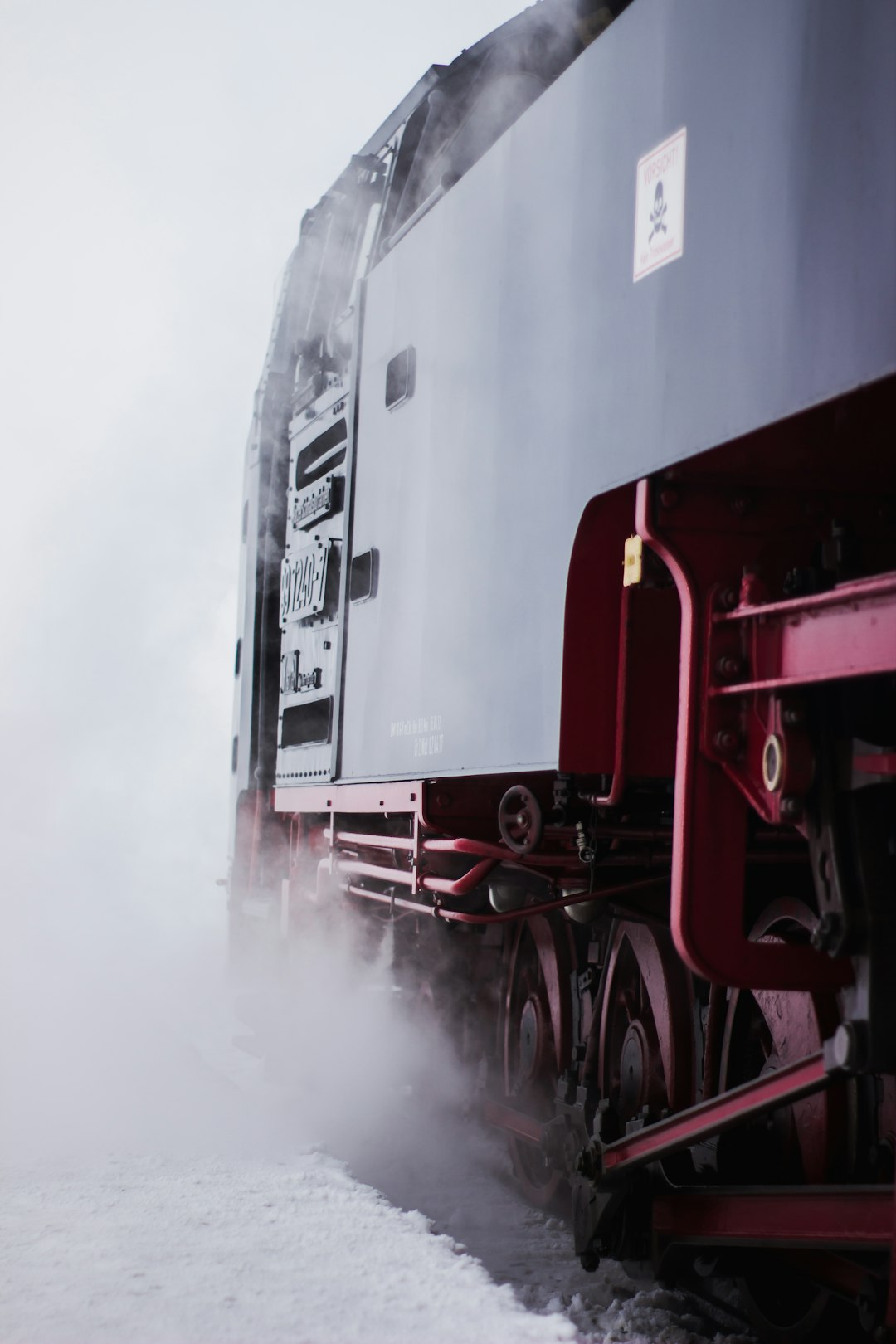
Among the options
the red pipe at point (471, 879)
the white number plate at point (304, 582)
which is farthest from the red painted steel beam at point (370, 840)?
the white number plate at point (304, 582)

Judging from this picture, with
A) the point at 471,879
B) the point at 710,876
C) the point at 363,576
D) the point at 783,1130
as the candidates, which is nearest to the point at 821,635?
the point at 710,876

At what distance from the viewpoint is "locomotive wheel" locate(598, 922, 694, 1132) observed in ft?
10.5

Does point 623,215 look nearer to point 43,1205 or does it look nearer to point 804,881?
point 804,881

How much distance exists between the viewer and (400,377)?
4066 millimetres

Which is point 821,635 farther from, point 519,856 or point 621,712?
point 519,856

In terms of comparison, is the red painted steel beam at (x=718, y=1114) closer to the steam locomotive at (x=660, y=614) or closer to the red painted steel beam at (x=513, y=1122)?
the steam locomotive at (x=660, y=614)

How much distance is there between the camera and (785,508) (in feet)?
7.77

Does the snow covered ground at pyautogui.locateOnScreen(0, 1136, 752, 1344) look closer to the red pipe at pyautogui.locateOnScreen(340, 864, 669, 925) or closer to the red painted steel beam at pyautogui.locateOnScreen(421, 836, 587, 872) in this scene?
the red pipe at pyautogui.locateOnScreen(340, 864, 669, 925)

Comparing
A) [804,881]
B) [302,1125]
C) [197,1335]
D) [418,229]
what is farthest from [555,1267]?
[418,229]

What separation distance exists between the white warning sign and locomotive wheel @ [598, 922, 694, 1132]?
1709 millimetres

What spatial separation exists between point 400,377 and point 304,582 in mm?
1375

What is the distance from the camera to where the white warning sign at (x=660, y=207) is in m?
2.21

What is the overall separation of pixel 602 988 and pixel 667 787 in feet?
3.14

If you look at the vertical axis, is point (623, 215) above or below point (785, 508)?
above
